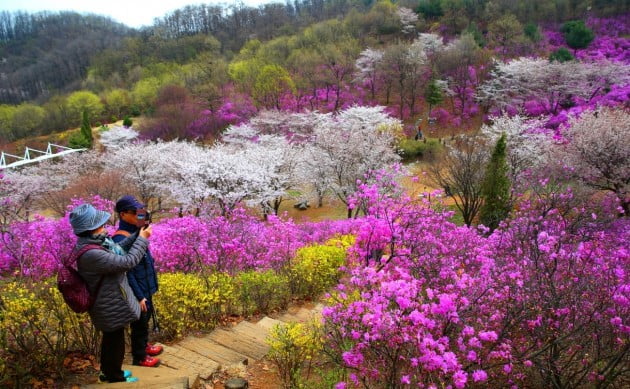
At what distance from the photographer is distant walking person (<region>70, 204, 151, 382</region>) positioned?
3068mm

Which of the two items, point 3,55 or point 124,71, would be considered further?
point 3,55

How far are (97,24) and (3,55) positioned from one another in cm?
2904

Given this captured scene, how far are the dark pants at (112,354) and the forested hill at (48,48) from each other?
301 ft

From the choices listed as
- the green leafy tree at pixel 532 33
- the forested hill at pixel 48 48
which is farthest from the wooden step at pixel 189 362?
the forested hill at pixel 48 48

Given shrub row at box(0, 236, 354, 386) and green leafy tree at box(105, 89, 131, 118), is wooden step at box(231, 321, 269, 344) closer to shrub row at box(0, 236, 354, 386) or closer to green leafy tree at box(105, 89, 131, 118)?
shrub row at box(0, 236, 354, 386)

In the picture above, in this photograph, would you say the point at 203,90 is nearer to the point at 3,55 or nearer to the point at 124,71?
the point at 124,71

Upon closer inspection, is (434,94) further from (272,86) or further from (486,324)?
(486,324)

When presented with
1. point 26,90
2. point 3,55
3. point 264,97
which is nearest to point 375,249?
point 264,97

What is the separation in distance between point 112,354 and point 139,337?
49cm

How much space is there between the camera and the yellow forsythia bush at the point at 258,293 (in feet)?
20.7

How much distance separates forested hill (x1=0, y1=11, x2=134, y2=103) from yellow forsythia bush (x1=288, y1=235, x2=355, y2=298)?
8882cm

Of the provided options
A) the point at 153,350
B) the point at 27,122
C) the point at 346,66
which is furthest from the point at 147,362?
the point at 27,122

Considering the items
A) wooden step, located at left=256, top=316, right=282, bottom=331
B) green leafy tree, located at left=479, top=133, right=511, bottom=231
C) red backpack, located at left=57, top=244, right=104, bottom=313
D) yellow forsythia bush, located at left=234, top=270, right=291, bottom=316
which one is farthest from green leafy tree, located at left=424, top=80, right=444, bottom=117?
red backpack, located at left=57, top=244, right=104, bottom=313

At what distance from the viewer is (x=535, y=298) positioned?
3732 millimetres
